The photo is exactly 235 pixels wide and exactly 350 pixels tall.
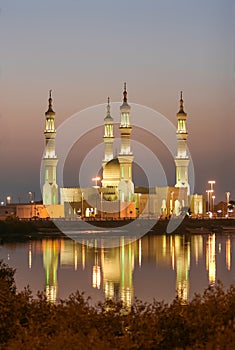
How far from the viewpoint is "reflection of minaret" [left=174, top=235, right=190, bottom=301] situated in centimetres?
2031

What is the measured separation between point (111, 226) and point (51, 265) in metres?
29.4

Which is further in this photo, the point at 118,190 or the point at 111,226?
the point at 118,190

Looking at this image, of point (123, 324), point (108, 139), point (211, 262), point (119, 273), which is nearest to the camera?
point (123, 324)

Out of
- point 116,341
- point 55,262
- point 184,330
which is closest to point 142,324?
point 184,330

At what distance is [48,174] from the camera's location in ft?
198

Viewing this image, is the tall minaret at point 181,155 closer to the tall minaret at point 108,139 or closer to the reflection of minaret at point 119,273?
the tall minaret at point 108,139

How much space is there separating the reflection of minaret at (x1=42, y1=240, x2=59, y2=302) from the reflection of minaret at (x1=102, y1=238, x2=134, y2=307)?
132cm

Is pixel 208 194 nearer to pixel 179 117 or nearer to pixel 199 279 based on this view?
pixel 179 117

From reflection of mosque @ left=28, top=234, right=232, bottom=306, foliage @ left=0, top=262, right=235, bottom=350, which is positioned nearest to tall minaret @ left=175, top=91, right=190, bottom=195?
reflection of mosque @ left=28, top=234, right=232, bottom=306

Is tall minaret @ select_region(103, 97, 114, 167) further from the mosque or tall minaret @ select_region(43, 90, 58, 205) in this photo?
tall minaret @ select_region(43, 90, 58, 205)

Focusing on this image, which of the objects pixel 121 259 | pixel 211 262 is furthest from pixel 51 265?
pixel 211 262

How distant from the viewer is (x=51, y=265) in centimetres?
2877

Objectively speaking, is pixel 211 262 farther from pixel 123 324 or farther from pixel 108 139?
pixel 108 139

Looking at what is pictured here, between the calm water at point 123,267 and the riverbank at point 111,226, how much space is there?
257 inches
